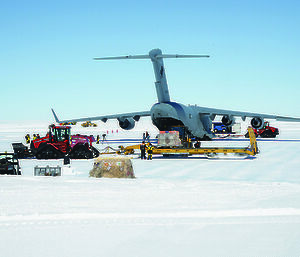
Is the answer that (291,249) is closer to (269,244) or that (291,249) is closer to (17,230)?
(269,244)

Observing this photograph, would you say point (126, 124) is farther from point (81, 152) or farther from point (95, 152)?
point (81, 152)

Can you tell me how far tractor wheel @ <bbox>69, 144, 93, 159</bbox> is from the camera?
78.6 feet

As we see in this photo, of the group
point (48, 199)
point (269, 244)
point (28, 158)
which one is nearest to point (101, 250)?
point (269, 244)

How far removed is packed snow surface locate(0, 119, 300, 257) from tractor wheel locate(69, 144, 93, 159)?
10.9 m

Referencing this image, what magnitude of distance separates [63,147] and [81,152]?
140 cm

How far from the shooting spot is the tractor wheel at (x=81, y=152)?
24.0 meters

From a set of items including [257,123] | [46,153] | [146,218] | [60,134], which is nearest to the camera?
[146,218]

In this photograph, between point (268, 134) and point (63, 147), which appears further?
point (268, 134)

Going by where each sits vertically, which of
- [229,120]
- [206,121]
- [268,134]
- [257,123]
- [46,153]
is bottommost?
[268,134]

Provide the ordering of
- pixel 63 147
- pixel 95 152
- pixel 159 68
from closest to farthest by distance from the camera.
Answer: pixel 63 147
pixel 95 152
pixel 159 68

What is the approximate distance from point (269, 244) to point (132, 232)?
2329mm

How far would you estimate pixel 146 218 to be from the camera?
26.1 ft

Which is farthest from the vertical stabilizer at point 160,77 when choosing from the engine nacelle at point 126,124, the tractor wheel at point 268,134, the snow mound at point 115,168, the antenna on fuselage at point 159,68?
the tractor wheel at point 268,134

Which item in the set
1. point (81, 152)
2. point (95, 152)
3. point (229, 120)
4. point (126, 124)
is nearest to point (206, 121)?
point (229, 120)
